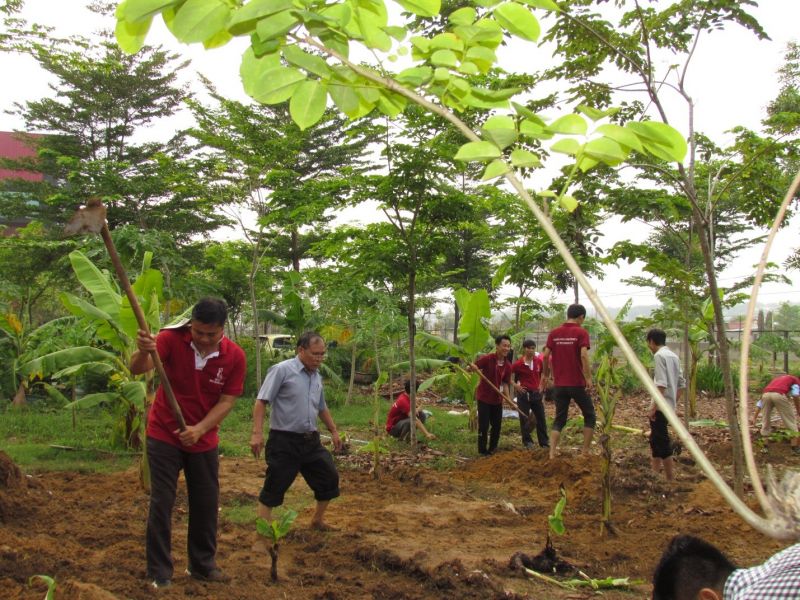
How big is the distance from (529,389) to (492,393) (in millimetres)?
853

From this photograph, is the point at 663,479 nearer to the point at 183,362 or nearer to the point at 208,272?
the point at 183,362

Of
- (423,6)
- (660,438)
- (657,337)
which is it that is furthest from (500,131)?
(660,438)

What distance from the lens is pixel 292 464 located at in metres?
5.24

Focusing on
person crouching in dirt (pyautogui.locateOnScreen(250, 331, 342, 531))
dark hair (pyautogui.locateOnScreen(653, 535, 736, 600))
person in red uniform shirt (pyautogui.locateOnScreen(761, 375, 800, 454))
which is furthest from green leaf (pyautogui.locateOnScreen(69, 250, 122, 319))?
person in red uniform shirt (pyautogui.locateOnScreen(761, 375, 800, 454))

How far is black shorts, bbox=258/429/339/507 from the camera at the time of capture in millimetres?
5164

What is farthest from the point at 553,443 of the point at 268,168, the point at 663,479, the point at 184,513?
the point at 268,168

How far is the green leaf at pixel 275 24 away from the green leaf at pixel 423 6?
20 centimetres

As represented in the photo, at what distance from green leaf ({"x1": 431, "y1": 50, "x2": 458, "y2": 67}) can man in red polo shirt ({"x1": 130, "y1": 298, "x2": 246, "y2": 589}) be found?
3.24 metres

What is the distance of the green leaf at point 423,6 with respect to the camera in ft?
3.70

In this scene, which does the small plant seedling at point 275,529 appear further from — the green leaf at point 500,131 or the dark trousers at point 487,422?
the dark trousers at point 487,422

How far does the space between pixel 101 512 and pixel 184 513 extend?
733 millimetres

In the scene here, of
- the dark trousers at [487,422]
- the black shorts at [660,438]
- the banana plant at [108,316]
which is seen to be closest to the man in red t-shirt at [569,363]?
the black shorts at [660,438]

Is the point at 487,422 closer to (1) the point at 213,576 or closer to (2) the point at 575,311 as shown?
(2) the point at 575,311

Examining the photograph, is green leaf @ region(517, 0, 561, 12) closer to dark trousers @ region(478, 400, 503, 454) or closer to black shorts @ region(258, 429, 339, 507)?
black shorts @ region(258, 429, 339, 507)
